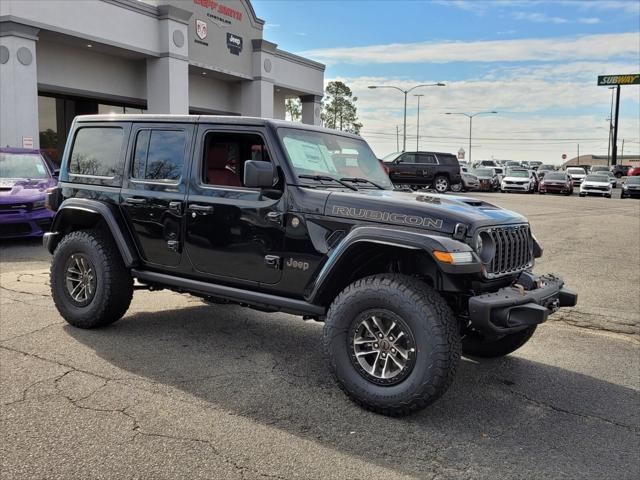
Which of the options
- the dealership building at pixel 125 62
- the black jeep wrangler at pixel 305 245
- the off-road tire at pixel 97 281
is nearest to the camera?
the black jeep wrangler at pixel 305 245

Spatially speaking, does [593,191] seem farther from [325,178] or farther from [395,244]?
[395,244]

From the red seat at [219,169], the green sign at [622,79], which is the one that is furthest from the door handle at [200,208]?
the green sign at [622,79]

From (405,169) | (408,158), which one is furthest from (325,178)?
(408,158)

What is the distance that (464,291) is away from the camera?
379 centimetres

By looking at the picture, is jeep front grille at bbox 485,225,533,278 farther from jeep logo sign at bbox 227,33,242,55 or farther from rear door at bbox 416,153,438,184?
jeep logo sign at bbox 227,33,242,55

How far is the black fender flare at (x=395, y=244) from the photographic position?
3.52 meters

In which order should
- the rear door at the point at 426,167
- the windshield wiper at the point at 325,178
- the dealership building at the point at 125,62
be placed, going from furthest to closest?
the rear door at the point at 426,167, the dealership building at the point at 125,62, the windshield wiper at the point at 325,178

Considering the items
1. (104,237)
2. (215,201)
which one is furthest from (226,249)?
(104,237)

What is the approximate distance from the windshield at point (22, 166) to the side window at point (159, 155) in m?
7.24

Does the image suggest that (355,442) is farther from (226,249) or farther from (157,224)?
(157,224)

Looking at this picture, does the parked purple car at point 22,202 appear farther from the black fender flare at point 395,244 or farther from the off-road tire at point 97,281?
the black fender flare at point 395,244

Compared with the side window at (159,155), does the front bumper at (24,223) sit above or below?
below

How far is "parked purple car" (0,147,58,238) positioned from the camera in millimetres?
9992

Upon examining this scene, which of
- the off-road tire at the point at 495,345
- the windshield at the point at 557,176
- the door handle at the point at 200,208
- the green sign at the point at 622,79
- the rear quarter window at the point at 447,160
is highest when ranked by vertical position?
the green sign at the point at 622,79
